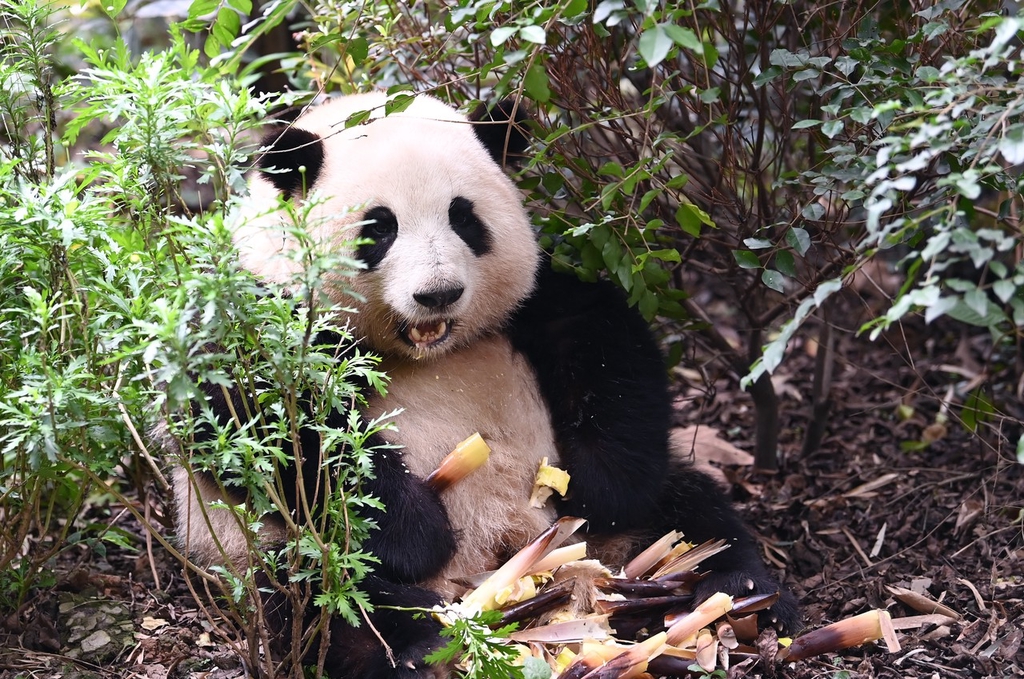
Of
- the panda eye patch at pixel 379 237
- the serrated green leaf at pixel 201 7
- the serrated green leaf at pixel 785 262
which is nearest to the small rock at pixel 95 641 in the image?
the panda eye patch at pixel 379 237

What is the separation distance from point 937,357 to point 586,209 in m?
3.06

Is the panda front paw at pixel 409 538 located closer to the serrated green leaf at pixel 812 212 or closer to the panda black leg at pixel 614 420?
the panda black leg at pixel 614 420

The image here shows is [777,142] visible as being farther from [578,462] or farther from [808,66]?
[578,462]

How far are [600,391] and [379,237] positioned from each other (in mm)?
995

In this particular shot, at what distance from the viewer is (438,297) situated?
10.1 feet

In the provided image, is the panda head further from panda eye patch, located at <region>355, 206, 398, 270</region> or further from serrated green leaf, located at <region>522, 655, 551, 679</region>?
serrated green leaf, located at <region>522, 655, 551, 679</region>

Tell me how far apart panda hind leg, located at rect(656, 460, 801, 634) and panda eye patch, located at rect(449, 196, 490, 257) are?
1.19 m

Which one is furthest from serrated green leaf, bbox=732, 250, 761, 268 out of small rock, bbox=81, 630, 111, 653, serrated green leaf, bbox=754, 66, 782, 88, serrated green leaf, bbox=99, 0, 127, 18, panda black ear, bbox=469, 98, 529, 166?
small rock, bbox=81, 630, 111, 653

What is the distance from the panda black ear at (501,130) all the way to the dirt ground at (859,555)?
57.7 inches

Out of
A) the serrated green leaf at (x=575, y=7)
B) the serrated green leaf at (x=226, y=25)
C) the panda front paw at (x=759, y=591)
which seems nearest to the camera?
the serrated green leaf at (x=575, y=7)

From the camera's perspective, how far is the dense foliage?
2.39 metres

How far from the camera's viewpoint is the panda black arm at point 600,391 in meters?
3.58

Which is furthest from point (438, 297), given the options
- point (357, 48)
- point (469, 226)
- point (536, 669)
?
point (536, 669)

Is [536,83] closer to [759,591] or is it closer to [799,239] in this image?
[799,239]
